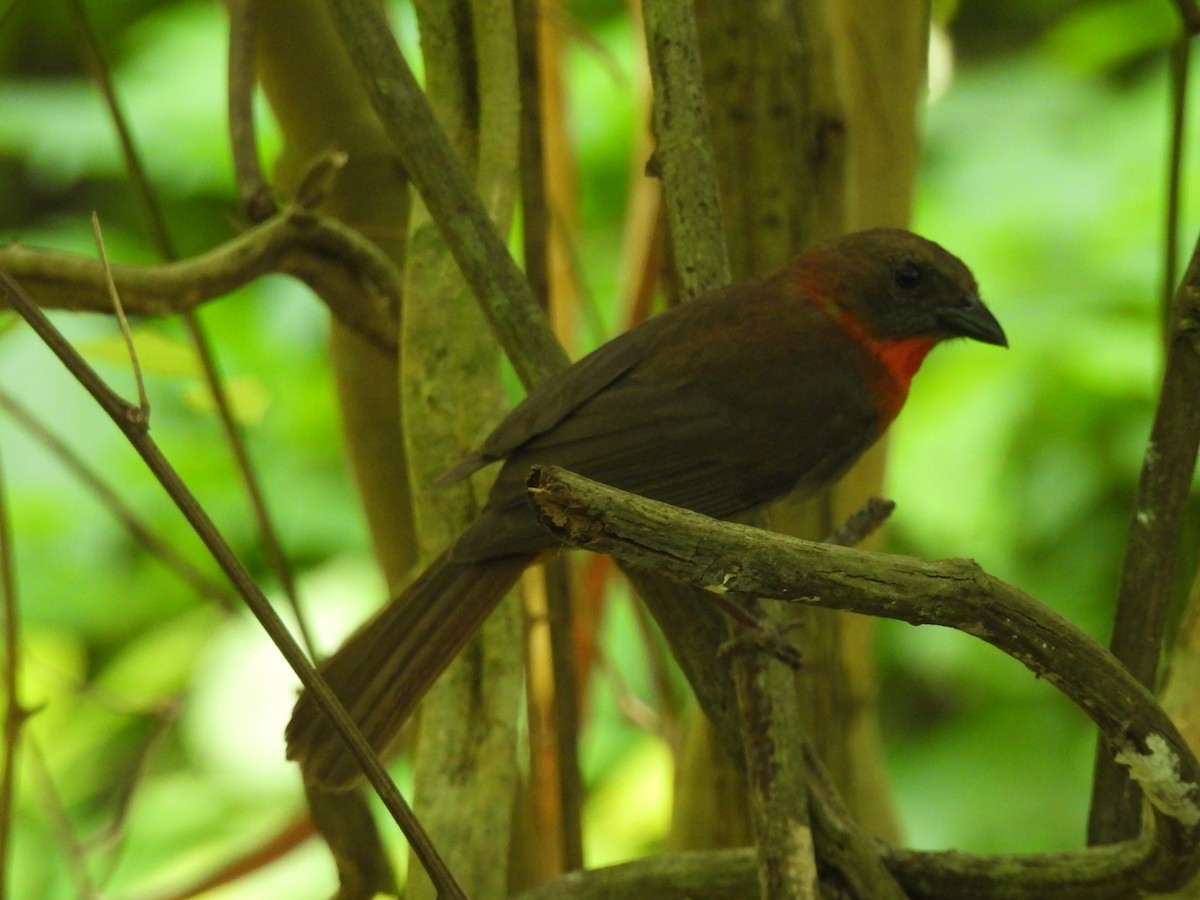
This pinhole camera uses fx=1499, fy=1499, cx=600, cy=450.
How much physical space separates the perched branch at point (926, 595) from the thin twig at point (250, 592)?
32 cm

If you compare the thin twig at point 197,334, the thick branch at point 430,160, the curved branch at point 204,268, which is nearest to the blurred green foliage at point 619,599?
the thin twig at point 197,334

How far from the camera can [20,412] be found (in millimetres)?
2211

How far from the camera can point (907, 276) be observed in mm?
2291

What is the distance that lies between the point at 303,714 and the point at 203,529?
57cm

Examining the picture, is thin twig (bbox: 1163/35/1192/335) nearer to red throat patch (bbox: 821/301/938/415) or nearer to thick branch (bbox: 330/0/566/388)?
red throat patch (bbox: 821/301/938/415)

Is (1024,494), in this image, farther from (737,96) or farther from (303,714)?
(303,714)

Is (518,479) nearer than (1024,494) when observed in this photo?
Yes

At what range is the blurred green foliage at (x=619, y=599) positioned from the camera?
4.03 meters

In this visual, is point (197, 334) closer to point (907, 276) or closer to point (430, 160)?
point (430, 160)

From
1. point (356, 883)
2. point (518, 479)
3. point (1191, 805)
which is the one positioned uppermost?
point (518, 479)

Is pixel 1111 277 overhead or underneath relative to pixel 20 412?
overhead

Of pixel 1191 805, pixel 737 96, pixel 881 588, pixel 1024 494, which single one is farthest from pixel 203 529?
pixel 1024 494

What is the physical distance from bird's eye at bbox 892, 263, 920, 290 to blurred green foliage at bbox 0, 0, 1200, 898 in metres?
1.58

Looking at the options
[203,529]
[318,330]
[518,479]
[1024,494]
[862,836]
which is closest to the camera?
[203,529]
